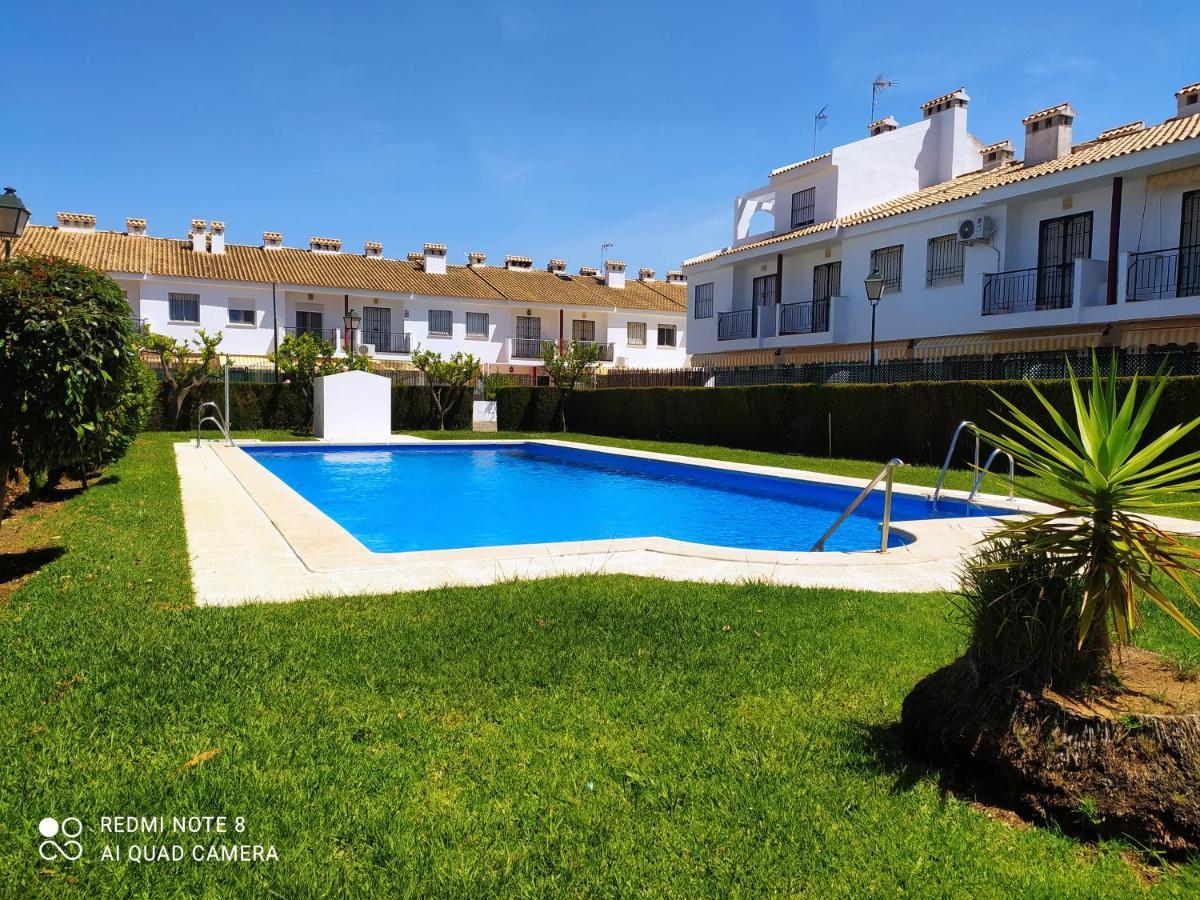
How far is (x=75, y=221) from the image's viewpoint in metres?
42.5

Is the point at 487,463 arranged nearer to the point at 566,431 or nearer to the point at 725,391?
the point at 725,391

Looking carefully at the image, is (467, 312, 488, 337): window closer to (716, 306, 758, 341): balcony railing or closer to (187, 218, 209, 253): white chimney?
(187, 218, 209, 253): white chimney

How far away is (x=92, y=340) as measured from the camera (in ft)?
20.9

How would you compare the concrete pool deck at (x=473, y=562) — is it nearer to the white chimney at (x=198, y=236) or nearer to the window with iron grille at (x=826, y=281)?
the window with iron grille at (x=826, y=281)

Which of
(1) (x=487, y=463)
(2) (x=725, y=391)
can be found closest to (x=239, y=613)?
(1) (x=487, y=463)

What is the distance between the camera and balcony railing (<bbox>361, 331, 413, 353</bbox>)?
1796 inches

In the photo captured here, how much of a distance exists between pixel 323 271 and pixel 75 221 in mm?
12911

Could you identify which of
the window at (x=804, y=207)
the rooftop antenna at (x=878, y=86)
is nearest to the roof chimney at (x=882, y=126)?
the rooftop antenna at (x=878, y=86)

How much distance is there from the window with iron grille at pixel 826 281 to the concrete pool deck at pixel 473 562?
20635mm

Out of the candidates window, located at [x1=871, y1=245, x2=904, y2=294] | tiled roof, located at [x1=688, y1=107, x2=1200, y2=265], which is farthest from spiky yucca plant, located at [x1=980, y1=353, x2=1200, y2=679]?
window, located at [x1=871, y1=245, x2=904, y2=294]

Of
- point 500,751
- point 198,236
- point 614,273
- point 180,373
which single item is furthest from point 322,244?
point 500,751

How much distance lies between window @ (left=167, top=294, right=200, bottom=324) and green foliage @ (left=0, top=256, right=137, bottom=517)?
38.1 meters

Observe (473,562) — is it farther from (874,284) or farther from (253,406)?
(253,406)

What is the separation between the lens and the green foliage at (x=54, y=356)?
19.9 ft
